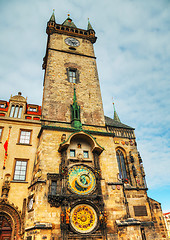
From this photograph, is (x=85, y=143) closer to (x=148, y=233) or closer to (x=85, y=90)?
(x=85, y=90)

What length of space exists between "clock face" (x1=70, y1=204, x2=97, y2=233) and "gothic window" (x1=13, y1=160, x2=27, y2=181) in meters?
4.40

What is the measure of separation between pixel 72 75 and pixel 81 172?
1080cm

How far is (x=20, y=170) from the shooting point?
1396 centimetres

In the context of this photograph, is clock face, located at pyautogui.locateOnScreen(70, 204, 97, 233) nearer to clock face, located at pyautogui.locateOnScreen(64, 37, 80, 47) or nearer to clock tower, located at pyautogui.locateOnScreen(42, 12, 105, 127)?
clock tower, located at pyautogui.locateOnScreen(42, 12, 105, 127)

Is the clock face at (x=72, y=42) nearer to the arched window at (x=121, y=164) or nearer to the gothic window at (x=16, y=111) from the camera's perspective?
the gothic window at (x=16, y=111)

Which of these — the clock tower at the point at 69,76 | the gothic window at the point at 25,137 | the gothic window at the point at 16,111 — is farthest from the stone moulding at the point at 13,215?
the clock tower at the point at 69,76

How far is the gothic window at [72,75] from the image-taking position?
A: 19906mm

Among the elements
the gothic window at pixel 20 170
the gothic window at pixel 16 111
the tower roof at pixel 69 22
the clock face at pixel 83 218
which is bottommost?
the clock face at pixel 83 218

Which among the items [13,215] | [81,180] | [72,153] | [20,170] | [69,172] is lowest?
[13,215]

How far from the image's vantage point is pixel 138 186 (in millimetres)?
15898

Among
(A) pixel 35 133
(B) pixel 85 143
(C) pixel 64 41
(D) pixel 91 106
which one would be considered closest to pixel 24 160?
(A) pixel 35 133

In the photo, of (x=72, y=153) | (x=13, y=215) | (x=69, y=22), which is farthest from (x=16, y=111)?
(x=69, y=22)

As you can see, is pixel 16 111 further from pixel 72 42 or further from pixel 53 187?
pixel 72 42

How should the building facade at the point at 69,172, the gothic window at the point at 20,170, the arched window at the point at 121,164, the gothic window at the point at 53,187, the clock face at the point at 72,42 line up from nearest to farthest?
the building facade at the point at 69,172
the gothic window at the point at 53,187
the gothic window at the point at 20,170
the arched window at the point at 121,164
the clock face at the point at 72,42
